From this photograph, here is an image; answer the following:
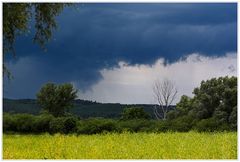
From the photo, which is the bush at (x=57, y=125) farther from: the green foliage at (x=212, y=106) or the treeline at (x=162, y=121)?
the green foliage at (x=212, y=106)

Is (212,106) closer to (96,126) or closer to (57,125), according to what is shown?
(96,126)

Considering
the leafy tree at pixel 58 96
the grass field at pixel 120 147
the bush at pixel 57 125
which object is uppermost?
the leafy tree at pixel 58 96

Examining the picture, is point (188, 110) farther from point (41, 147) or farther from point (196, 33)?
point (41, 147)

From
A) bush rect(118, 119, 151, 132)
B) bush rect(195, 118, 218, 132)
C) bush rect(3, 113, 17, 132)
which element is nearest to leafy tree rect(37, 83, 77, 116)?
bush rect(3, 113, 17, 132)

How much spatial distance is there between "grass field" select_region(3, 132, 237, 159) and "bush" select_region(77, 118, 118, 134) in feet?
0.35

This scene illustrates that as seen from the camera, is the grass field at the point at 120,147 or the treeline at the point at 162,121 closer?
the grass field at the point at 120,147

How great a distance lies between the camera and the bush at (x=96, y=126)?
742cm

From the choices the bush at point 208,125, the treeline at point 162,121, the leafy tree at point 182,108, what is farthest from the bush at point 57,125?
the bush at point 208,125

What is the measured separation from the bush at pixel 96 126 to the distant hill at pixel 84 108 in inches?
8.3

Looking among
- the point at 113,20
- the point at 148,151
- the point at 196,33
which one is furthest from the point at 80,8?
the point at 148,151

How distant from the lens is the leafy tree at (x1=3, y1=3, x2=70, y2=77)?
6777 millimetres

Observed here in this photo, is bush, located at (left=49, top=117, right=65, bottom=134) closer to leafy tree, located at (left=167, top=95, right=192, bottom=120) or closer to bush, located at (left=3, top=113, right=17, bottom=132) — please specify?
bush, located at (left=3, top=113, right=17, bottom=132)

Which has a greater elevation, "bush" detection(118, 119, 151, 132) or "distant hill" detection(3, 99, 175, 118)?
"distant hill" detection(3, 99, 175, 118)

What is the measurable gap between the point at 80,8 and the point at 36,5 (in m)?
0.48
